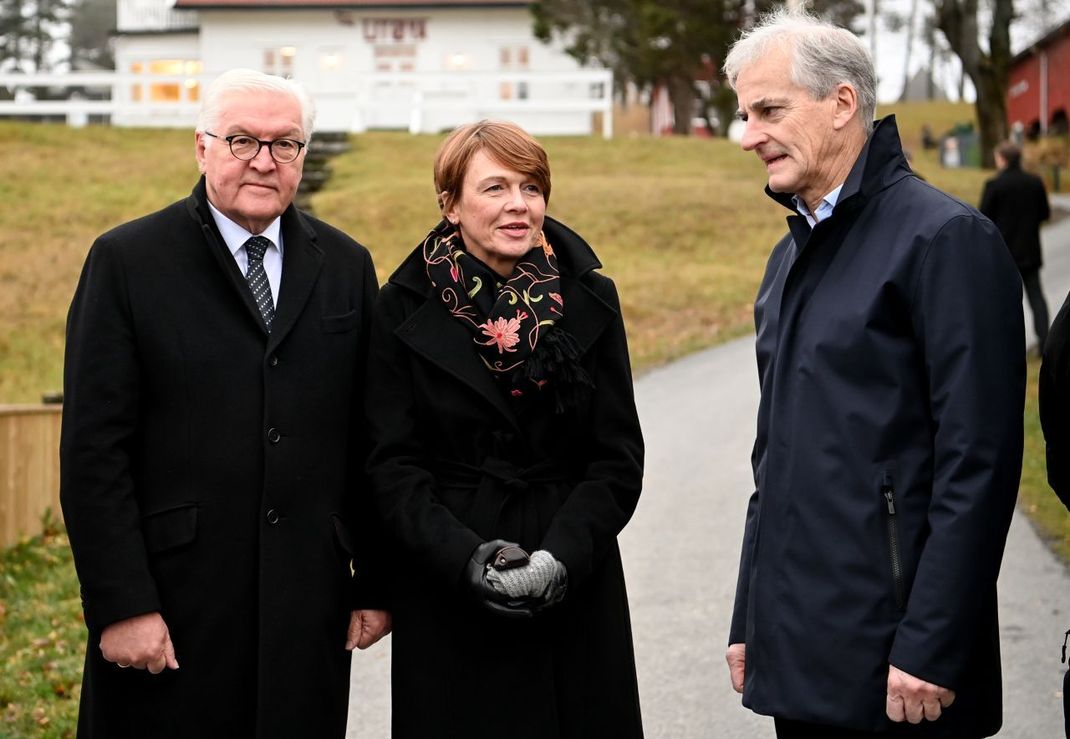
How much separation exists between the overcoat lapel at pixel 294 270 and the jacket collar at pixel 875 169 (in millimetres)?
1544

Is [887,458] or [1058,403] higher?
[1058,403]

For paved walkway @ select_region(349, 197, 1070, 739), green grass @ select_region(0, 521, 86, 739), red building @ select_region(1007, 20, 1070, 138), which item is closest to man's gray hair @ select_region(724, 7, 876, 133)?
paved walkway @ select_region(349, 197, 1070, 739)

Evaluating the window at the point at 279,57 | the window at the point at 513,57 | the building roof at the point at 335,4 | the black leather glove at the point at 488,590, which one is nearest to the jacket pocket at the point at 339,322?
the black leather glove at the point at 488,590

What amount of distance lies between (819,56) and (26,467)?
273 inches

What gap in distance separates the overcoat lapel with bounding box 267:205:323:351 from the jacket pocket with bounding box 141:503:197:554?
0.51 metres

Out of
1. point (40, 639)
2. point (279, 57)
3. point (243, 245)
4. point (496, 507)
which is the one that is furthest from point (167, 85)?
point (496, 507)

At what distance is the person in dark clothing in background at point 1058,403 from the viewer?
10.3ft

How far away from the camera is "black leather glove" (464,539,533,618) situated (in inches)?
139

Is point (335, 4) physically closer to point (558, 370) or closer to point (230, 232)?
point (230, 232)

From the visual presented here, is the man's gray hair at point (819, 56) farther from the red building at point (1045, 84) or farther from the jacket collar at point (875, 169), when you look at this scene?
the red building at point (1045, 84)

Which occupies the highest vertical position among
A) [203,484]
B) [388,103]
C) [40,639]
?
[388,103]

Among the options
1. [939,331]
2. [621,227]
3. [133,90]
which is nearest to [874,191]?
[939,331]

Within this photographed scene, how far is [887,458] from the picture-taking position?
3113 millimetres

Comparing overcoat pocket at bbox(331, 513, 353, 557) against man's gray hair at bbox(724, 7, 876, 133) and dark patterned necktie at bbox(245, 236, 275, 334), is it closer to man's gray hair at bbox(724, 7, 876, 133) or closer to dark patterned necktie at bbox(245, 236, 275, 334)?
dark patterned necktie at bbox(245, 236, 275, 334)
